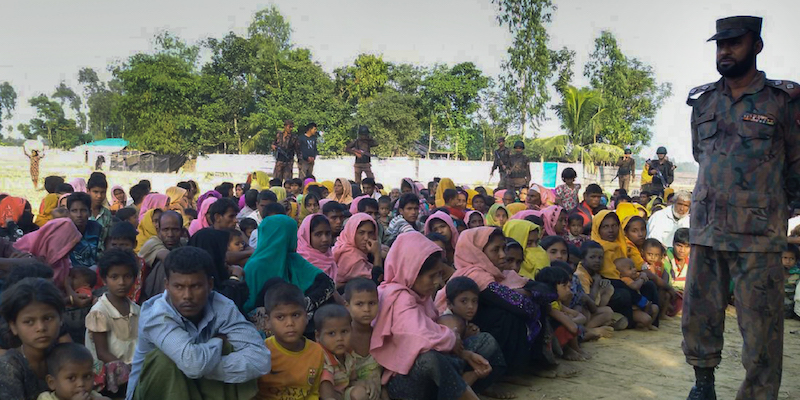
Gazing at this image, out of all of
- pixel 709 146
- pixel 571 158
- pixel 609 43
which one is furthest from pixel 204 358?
pixel 609 43

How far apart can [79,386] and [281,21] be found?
50.1 m

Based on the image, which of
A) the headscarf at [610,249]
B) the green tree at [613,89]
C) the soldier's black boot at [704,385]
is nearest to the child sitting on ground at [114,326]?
the soldier's black boot at [704,385]

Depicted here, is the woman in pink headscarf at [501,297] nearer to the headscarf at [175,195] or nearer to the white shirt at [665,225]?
the white shirt at [665,225]

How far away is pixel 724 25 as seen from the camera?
10.7 feet

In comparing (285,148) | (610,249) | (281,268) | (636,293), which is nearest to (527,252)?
(610,249)

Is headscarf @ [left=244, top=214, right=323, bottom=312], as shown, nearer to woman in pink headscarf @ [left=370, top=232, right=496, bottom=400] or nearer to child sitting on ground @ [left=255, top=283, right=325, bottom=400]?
woman in pink headscarf @ [left=370, top=232, right=496, bottom=400]

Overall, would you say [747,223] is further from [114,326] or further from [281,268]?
[114,326]

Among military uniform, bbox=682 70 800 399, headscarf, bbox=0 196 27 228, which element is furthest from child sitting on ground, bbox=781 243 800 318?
headscarf, bbox=0 196 27 228

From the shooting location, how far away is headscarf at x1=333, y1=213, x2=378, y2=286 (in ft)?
17.7

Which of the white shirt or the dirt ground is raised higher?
the white shirt

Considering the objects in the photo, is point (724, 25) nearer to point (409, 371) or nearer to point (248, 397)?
point (409, 371)

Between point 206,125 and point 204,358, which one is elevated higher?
point 206,125

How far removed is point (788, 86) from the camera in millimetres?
3199

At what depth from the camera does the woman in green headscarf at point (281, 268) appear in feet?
14.4
